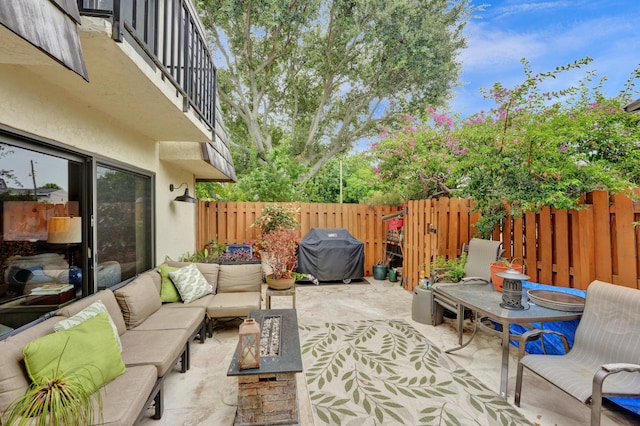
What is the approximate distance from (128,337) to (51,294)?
683mm

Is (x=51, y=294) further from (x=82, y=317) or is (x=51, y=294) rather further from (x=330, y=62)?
(x=330, y=62)

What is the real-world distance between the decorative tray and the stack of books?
4.24 metres

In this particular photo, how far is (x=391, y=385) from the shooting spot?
2652 mm

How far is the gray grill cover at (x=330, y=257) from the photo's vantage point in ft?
21.2

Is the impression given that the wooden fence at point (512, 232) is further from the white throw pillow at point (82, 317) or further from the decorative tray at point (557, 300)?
the white throw pillow at point (82, 317)

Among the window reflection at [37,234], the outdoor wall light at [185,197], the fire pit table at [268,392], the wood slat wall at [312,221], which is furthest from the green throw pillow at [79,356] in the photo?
→ the wood slat wall at [312,221]

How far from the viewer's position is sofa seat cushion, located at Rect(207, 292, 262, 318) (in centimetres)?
354

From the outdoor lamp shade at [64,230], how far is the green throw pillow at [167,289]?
122 centimetres

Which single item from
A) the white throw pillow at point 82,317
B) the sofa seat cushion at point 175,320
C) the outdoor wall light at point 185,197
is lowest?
the sofa seat cushion at point 175,320

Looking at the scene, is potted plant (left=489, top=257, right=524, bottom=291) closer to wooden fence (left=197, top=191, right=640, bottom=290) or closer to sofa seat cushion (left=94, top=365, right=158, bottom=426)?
wooden fence (left=197, top=191, right=640, bottom=290)

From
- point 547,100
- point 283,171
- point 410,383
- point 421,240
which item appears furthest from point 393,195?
point 410,383


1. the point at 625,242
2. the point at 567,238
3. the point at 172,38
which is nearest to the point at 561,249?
the point at 567,238

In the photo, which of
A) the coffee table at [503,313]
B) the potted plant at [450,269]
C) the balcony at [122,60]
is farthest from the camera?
the potted plant at [450,269]

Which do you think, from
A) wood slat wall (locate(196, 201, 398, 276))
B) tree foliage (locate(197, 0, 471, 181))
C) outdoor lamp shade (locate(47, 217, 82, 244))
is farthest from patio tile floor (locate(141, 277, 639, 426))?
tree foliage (locate(197, 0, 471, 181))
